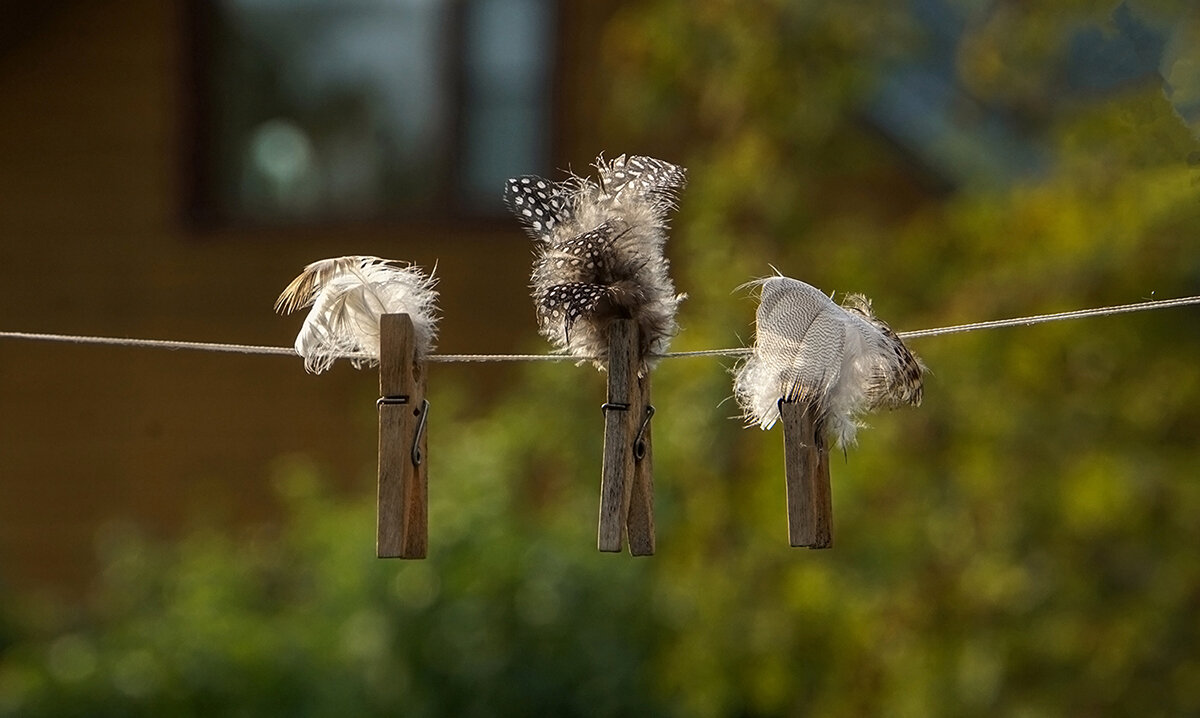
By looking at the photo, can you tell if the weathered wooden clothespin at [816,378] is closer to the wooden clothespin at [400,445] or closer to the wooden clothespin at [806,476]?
the wooden clothespin at [806,476]

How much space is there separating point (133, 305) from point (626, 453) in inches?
213

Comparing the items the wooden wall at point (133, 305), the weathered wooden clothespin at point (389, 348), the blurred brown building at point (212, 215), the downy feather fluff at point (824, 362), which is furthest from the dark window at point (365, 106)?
the downy feather fluff at point (824, 362)

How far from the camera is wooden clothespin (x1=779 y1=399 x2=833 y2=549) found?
84.0 inches

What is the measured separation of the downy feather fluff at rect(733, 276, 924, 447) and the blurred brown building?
4699 mm

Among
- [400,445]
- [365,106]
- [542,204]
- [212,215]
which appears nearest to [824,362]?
[542,204]

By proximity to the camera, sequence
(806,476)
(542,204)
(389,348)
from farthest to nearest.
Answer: (542,204)
(389,348)
(806,476)

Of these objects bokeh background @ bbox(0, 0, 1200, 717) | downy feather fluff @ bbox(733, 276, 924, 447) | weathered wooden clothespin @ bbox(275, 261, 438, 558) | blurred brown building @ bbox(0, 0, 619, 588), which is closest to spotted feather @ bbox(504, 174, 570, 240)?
weathered wooden clothespin @ bbox(275, 261, 438, 558)

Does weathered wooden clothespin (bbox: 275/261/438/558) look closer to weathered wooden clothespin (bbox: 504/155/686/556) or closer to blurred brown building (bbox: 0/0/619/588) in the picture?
weathered wooden clothespin (bbox: 504/155/686/556)

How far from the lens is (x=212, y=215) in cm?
721

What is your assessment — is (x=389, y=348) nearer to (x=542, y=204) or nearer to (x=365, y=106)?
(x=542, y=204)

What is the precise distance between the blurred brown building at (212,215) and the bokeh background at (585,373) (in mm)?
17

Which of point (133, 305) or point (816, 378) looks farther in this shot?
point (133, 305)

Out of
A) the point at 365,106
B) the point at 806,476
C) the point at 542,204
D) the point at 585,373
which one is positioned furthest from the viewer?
the point at 365,106

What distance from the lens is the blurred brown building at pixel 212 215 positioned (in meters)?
7.02
